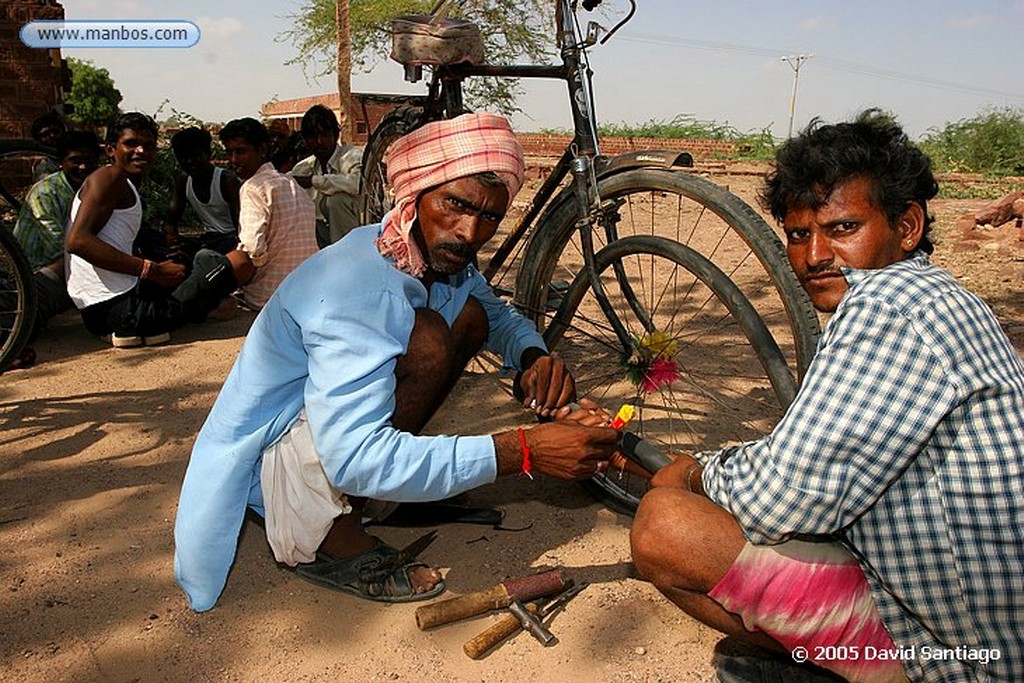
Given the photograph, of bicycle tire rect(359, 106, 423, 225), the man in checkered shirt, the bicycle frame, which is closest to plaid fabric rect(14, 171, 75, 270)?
bicycle tire rect(359, 106, 423, 225)

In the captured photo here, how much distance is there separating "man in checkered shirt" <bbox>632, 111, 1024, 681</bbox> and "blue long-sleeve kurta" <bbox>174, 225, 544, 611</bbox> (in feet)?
1.80

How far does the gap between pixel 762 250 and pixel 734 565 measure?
951mm

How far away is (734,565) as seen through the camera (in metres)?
1.66

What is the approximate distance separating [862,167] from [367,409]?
1215 millimetres

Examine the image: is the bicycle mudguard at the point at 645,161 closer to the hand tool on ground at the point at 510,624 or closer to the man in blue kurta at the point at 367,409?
the man in blue kurta at the point at 367,409

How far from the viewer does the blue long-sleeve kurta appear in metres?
1.91

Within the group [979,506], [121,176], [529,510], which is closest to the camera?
[979,506]

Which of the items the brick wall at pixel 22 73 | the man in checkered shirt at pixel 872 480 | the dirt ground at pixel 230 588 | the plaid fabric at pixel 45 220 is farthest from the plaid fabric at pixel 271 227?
the brick wall at pixel 22 73

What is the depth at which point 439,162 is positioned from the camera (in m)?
2.16

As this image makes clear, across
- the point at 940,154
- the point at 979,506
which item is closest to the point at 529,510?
the point at 979,506

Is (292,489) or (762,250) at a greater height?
(762,250)

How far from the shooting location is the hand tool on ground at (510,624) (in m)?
2.09

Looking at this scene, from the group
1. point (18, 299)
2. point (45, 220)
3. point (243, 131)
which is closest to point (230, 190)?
point (243, 131)

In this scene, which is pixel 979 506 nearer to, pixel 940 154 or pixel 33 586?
pixel 33 586
